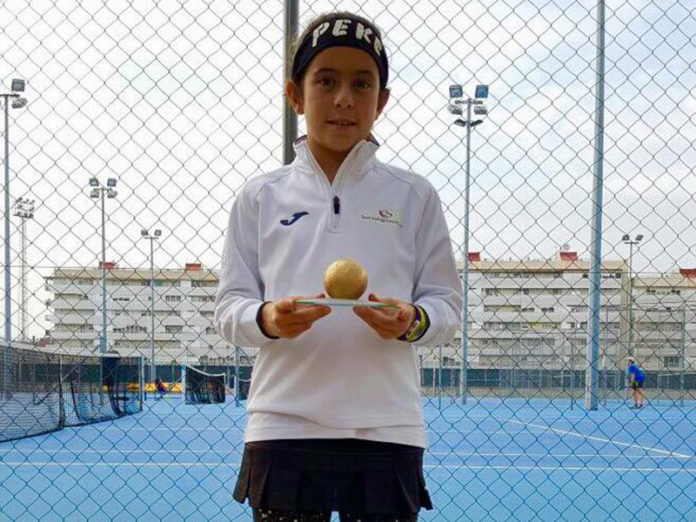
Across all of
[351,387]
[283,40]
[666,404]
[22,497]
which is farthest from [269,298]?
[666,404]

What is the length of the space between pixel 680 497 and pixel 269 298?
15.8 feet

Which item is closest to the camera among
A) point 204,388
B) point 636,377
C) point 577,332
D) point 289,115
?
point 289,115

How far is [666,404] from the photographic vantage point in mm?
19844

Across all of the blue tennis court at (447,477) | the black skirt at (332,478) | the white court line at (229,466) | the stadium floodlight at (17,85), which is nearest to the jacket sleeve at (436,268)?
the black skirt at (332,478)

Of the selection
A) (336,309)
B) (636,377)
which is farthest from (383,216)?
(636,377)

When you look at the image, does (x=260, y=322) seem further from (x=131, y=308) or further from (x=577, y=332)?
(x=131, y=308)

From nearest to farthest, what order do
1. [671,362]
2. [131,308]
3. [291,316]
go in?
1. [291,316]
2. [671,362]
3. [131,308]

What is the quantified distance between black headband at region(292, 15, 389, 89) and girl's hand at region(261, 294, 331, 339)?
0.50 m

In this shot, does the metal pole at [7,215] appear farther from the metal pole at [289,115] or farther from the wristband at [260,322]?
the wristband at [260,322]

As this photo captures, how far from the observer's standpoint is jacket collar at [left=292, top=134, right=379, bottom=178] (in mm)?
1537

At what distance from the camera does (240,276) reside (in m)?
1.50

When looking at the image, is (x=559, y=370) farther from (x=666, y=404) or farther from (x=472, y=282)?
(x=472, y=282)

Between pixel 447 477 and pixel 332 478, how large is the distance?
502cm

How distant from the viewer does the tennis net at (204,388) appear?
17188 millimetres
